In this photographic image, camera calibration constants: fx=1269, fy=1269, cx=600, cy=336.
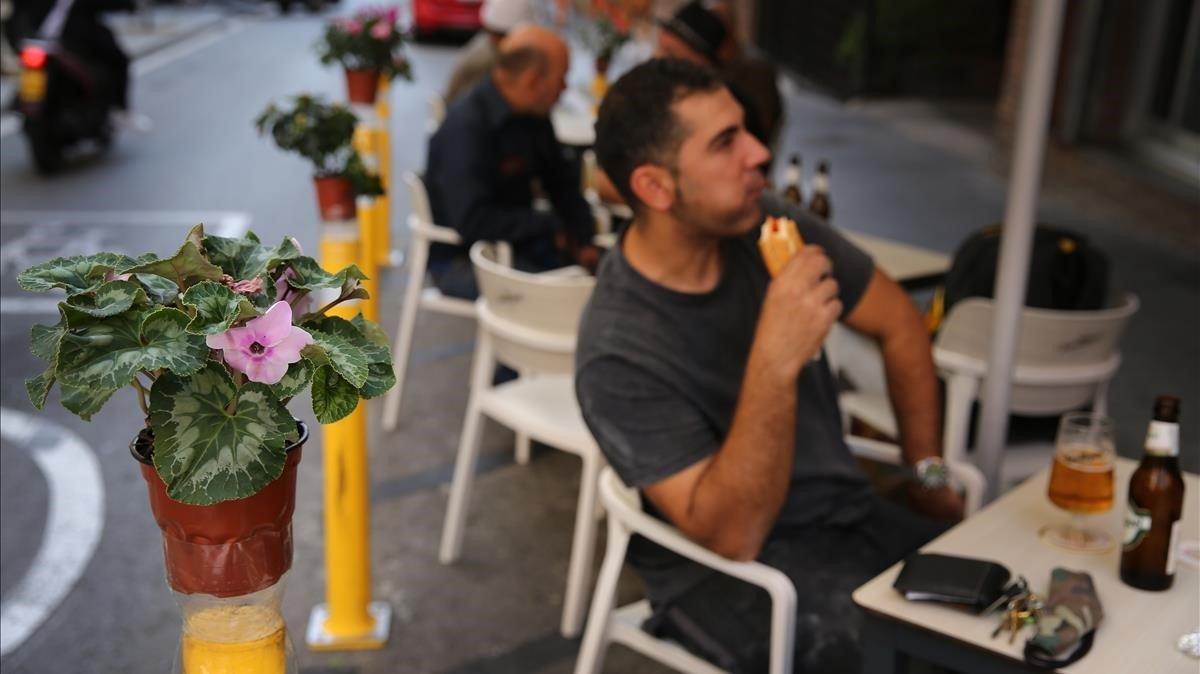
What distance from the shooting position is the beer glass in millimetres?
2170

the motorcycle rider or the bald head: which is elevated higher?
the bald head

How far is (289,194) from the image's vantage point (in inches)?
284

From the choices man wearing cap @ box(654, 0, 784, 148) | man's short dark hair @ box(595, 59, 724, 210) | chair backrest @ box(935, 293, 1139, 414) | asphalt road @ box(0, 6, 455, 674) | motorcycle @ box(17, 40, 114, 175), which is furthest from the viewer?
motorcycle @ box(17, 40, 114, 175)

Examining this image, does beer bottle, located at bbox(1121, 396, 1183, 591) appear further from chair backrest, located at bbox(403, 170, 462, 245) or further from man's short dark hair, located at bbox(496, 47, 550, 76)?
man's short dark hair, located at bbox(496, 47, 550, 76)

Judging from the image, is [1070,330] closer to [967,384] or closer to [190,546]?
[967,384]

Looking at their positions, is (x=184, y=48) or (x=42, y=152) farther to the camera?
(x=184, y=48)

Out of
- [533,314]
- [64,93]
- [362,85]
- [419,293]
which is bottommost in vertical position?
[64,93]

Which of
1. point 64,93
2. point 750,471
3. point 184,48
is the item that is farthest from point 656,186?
point 184,48

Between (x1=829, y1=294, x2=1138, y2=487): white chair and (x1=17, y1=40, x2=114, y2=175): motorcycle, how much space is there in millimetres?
6270

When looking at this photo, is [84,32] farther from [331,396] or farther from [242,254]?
[331,396]

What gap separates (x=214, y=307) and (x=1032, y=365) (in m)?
2.60

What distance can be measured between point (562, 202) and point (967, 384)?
6.72 ft

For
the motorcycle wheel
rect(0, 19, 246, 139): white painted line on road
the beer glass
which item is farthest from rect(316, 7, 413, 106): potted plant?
rect(0, 19, 246, 139): white painted line on road

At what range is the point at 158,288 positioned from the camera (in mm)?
1219
